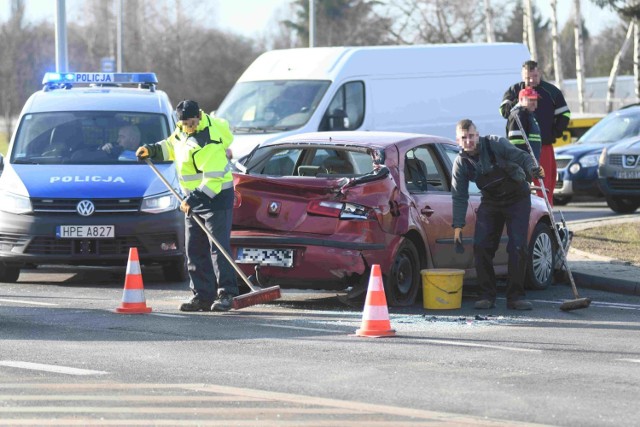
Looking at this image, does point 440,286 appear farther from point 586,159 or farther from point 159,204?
point 586,159

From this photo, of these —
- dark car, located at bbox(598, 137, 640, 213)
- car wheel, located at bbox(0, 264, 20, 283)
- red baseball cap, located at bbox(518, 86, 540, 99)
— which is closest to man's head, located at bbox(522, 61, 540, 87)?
red baseball cap, located at bbox(518, 86, 540, 99)

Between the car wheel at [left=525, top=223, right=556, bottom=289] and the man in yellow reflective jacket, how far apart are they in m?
3.16

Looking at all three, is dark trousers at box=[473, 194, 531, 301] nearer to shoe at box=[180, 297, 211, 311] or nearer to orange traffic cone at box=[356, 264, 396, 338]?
orange traffic cone at box=[356, 264, 396, 338]

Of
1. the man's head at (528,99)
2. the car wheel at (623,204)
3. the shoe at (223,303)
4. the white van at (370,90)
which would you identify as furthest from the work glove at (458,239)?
the car wheel at (623,204)

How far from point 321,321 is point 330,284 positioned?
70cm

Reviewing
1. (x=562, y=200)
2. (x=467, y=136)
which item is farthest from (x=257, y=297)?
(x=562, y=200)

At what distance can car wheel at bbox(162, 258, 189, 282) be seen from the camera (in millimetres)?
14469

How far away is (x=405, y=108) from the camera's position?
23484mm

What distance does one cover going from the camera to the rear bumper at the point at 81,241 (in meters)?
13.9

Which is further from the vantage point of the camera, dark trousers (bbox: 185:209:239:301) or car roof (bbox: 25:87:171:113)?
car roof (bbox: 25:87:171:113)

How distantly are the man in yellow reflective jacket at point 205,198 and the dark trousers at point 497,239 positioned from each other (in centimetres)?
217

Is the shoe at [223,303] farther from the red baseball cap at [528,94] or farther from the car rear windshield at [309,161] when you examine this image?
the red baseball cap at [528,94]

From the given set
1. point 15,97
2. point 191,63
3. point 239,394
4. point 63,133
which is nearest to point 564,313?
point 239,394

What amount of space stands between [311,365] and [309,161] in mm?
4030
